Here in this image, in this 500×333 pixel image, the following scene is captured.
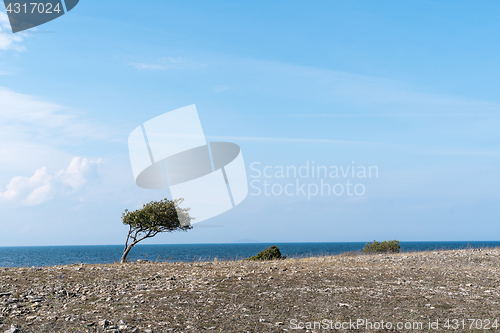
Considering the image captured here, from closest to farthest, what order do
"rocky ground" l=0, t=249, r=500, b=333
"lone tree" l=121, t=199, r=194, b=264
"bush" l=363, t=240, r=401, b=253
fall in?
"rocky ground" l=0, t=249, r=500, b=333
"lone tree" l=121, t=199, r=194, b=264
"bush" l=363, t=240, r=401, b=253

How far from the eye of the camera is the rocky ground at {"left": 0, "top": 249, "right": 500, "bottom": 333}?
9992 mm

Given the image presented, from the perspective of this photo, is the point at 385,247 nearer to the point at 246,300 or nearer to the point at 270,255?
the point at 270,255

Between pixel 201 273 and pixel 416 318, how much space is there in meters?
10.2

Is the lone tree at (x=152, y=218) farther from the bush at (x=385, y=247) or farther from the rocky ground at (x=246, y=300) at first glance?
the bush at (x=385, y=247)

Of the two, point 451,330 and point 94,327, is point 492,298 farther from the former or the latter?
point 94,327

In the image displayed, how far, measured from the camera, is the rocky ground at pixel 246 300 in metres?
9.99

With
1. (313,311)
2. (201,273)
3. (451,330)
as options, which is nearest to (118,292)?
(201,273)

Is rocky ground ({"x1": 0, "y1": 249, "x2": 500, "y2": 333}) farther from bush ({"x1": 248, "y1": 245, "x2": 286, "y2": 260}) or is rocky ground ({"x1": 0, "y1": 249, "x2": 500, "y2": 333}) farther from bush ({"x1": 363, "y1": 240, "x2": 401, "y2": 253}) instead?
bush ({"x1": 363, "y1": 240, "x2": 401, "y2": 253})

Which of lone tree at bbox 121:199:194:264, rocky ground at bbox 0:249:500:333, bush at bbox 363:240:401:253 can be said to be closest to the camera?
rocky ground at bbox 0:249:500:333

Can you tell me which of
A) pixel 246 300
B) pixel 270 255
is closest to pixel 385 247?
pixel 270 255

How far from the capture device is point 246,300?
1241 cm

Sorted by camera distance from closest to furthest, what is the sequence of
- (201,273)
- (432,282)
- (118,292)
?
(118,292) → (432,282) → (201,273)

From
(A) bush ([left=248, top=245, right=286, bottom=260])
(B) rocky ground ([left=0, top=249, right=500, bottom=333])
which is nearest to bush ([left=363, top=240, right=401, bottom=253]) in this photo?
(A) bush ([left=248, top=245, right=286, bottom=260])

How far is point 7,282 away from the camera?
1436 cm
